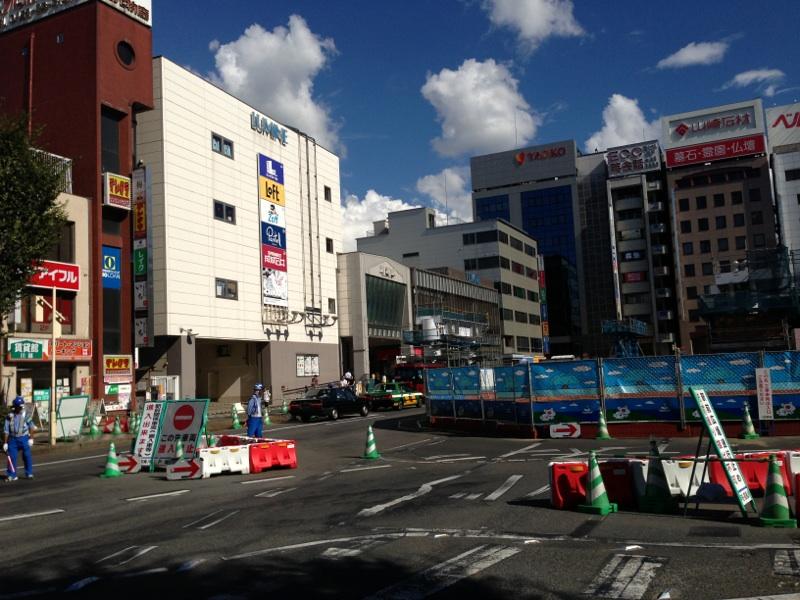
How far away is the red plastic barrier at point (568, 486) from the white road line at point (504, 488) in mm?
1263

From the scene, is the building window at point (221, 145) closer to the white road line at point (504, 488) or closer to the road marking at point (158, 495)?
the road marking at point (158, 495)

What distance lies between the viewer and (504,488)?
1304 centimetres

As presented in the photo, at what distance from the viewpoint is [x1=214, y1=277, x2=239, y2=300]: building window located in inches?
1831

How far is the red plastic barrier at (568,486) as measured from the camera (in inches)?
428

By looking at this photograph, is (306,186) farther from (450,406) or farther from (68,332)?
(450,406)

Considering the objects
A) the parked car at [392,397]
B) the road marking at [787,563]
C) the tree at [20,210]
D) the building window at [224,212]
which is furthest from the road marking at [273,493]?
the building window at [224,212]

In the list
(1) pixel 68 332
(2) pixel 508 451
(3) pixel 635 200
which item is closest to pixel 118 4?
(1) pixel 68 332

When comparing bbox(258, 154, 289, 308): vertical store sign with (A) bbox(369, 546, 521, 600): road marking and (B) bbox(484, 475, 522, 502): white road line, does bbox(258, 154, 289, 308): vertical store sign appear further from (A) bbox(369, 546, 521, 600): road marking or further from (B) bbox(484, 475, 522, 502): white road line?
(A) bbox(369, 546, 521, 600): road marking

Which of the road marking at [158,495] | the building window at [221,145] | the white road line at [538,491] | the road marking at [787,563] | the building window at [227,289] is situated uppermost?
the building window at [221,145]

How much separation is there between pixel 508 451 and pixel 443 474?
4652mm

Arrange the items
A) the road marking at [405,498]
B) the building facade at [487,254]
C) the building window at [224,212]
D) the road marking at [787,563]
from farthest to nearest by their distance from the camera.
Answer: the building facade at [487,254] → the building window at [224,212] → the road marking at [405,498] → the road marking at [787,563]

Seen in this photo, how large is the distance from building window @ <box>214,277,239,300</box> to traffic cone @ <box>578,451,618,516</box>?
126 feet

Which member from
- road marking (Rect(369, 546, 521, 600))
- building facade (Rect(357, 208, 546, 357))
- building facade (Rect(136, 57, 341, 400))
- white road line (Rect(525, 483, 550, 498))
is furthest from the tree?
building facade (Rect(357, 208, 546, 357))

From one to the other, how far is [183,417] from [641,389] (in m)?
12.7
